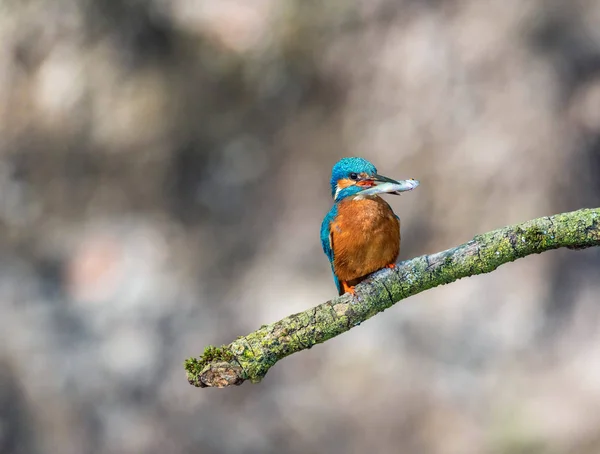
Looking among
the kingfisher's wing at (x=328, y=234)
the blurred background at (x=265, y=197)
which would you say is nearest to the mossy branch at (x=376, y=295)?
the kingfisher's wing at (x=328, y=234)

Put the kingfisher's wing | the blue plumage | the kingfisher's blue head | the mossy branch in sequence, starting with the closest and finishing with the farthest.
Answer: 1. the mossy branch
2. the kingfisher's blue head
3. the blue plumage
4. the kingfisher's wing

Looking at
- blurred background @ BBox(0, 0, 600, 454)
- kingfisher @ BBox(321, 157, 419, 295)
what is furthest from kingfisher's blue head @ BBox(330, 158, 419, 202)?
blurred background @ BBox(0, 0, 600, 454)

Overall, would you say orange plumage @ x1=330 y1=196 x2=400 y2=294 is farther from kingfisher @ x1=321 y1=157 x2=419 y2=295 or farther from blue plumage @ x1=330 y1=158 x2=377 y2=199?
blue plumage @ x1=330 y1=158 x2=377 y2=199

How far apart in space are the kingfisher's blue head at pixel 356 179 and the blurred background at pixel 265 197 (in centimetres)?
382

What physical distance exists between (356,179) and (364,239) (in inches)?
9.9

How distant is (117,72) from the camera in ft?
22.5

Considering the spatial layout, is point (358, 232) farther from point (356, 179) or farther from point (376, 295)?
point (376, 295)

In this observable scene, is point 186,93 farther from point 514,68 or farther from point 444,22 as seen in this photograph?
point 514,68

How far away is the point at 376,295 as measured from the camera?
2055 mm

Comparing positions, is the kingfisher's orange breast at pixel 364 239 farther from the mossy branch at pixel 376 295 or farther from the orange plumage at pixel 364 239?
the mossy branch at pixel 376 295

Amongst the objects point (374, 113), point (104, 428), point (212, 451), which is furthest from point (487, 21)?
point (104, 428)

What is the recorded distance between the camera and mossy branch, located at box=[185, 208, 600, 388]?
69.3 inches

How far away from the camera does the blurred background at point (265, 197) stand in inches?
233

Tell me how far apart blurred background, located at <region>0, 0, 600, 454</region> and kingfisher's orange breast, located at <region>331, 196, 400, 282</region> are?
372cm
